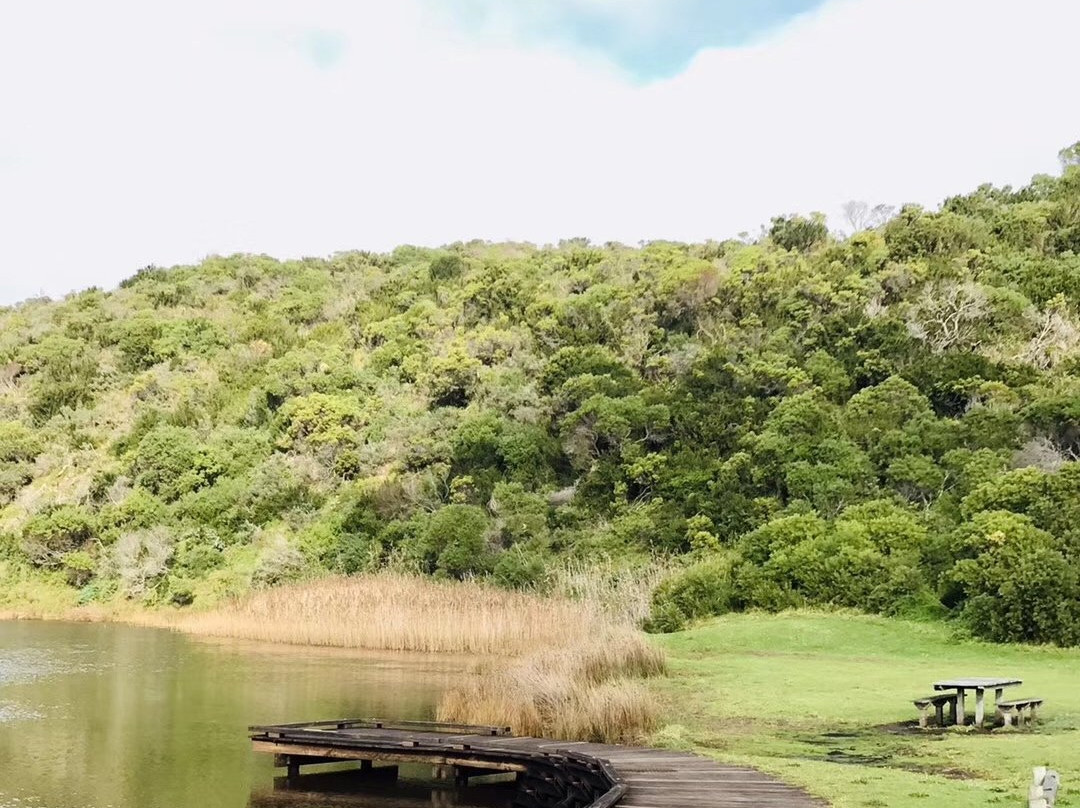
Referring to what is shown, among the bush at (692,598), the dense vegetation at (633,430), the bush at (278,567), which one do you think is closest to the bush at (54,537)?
the dense vegetation at (633,430)

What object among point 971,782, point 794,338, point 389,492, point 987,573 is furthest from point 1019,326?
point 971,782

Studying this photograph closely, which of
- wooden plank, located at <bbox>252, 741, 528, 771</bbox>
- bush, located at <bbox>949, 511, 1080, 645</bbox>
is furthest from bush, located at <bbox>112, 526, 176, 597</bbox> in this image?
wooden plank, located at <bbox>252, 741, 528, 771</bbox>

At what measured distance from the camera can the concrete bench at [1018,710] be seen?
46.8ft

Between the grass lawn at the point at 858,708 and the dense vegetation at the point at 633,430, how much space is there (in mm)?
1712

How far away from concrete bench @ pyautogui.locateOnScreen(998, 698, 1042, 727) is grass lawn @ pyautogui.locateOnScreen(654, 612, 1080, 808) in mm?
258

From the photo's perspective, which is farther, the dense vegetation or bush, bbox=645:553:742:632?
the dense vegetation

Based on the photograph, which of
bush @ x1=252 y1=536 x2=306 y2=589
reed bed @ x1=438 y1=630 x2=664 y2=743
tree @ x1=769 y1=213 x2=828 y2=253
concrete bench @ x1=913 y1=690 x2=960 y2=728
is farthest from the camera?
tree @ x1=769 y1=213 x2=828 y2=253

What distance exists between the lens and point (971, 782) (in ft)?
35.7

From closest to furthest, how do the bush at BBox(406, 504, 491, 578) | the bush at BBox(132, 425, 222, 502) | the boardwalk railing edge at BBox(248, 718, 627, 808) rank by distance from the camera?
the boardwalk railing edge at BBox(248, 718, 627, 808)
the bush at BBox(406, 504, 491, 578)
the bush at BBox(132, 425, 222, 502)

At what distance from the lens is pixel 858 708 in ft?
54.4

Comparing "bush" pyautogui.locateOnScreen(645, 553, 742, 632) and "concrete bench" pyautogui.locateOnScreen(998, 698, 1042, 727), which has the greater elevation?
"bush" pyautogui.locateOnScreen(645, 553, 742, 632)

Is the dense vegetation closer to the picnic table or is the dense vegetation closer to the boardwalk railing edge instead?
the picnic table

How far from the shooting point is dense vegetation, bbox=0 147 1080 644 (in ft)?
95.2

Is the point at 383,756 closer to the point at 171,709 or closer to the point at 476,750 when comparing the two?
the point at 476,750
